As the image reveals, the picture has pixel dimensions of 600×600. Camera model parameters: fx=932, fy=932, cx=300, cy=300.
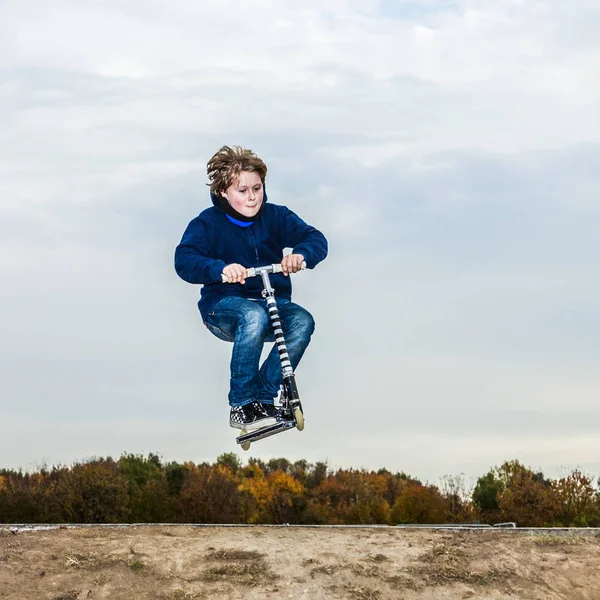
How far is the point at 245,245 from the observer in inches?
490

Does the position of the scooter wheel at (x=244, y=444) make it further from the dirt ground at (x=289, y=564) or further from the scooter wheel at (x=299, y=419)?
the dirt ground at (x=289, y=564)

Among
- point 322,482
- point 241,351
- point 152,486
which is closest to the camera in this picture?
point 241,351

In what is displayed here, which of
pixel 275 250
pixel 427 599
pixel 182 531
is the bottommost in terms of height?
pixel 427 599

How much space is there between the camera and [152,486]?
124ft

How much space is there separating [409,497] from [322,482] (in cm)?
1587

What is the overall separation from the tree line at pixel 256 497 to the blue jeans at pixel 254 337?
1825 cm

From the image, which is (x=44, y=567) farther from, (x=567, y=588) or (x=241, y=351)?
(x=567, y=588)

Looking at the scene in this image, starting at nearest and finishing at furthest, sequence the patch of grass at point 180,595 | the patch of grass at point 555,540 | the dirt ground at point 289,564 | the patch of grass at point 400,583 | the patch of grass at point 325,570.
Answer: the patch of grass at point 180,595
the dirt ground at point 289,564
the patch of grass at point 400,583
the patch of grass at point 325,570
the patch of grass at point 555,540

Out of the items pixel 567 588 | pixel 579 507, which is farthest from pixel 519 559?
pixel 579 507

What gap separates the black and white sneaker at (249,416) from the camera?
1163 centimetres

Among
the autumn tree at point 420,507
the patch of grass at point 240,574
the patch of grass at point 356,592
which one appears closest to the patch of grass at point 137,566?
the patch of grass at point 240,574

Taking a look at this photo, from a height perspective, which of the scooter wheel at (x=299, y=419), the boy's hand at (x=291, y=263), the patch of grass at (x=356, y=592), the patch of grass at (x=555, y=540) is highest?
the boy's hand at (x=291, y=263)

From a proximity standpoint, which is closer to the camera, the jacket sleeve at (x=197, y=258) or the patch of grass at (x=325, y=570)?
the jacket sleeve at (x=197, y=258)

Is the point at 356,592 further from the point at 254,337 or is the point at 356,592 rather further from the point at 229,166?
the point at 229,166
